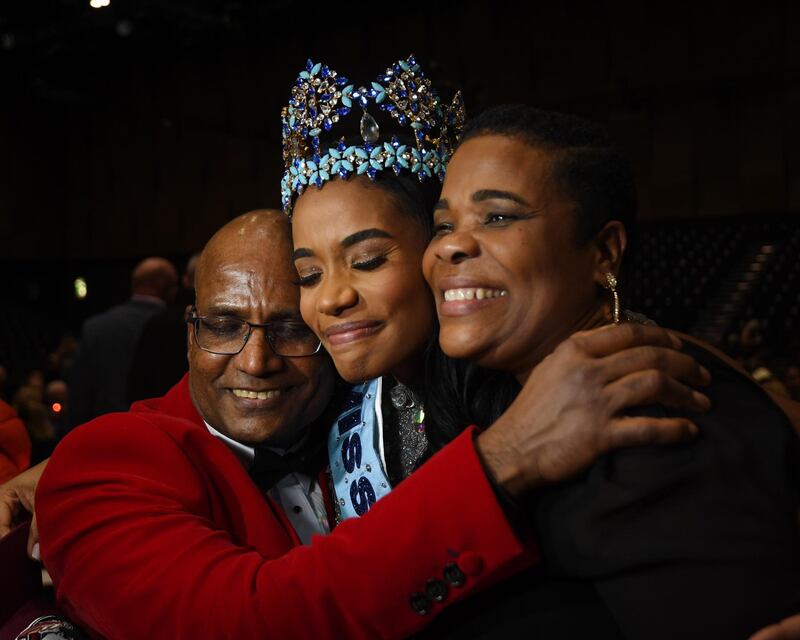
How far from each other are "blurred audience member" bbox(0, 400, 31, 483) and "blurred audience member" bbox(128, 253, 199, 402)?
1.02 meters

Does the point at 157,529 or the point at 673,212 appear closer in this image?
the point at 157,529

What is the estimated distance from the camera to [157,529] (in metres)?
1.17

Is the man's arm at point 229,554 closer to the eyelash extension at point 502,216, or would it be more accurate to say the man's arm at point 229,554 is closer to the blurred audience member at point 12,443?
the eyelash extension at point 502,216

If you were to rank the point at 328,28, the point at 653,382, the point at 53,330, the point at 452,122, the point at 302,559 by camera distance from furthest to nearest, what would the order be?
the point at 53,330
the point at 328,28
the point at 452,122
the point at 302,559
the point at 653,382

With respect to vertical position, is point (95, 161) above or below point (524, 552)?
above

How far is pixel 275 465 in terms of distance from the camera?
1.51 metres

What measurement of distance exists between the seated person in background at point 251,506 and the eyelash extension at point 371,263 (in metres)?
0.21

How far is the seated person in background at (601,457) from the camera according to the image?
2.98 ft

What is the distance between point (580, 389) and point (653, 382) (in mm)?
76

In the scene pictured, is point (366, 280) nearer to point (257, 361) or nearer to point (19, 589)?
point (257, 361)

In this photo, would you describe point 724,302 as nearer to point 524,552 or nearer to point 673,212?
point 673,212

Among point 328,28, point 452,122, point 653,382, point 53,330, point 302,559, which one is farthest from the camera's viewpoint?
point 53,330

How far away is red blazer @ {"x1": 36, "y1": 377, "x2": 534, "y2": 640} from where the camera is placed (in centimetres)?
102

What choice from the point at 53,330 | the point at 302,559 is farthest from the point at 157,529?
the point at 53,330
